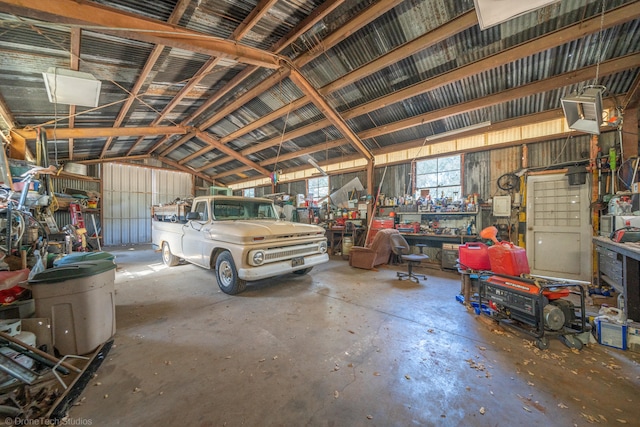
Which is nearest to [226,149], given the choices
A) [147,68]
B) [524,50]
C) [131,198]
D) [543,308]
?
[147,68]

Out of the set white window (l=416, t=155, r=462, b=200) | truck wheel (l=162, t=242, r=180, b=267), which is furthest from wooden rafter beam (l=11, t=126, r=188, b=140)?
white window (l=416, t=155, r=462, b=200)

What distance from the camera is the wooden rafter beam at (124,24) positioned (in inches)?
101

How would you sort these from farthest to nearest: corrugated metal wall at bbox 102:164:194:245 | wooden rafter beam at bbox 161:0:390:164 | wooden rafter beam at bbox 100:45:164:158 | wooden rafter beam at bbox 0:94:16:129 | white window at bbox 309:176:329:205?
1. corrugated metal wall at bbox 102:164:194:245
2. white window at bbox 309:176:329:205
3. wooden rafter beam at bbox 0:94:16:129
4. wooden rafter beam at bbox 100:45:164:158
5. wooden rafter beam at bbox 161:0:390:164

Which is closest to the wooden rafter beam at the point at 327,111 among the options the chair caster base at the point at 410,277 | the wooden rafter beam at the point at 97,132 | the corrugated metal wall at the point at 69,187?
the chair caster base at the point at 410,277

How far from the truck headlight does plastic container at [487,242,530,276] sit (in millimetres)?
3473

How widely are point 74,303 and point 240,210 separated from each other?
2.84m

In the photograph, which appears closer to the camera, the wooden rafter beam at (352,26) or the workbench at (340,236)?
the wooden rafter beam at (352,26)

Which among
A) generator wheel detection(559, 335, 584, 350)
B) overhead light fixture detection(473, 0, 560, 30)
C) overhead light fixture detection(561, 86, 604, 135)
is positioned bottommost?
generator wheel detection(559, 335, 584, 350)

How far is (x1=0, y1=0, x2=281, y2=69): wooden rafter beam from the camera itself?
256 centimetres

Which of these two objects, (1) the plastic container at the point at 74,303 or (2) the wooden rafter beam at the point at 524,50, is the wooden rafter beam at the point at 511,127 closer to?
(2) the wooden rafter beam at the point at 524,50

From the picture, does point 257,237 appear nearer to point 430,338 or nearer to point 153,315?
point 153,315

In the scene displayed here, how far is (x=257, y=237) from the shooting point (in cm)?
368

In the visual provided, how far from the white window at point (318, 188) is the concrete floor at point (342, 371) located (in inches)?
266

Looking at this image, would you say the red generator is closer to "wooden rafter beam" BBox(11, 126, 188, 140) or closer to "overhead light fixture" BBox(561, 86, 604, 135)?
"overhead light fixture" BBox(561, 86, 604, 135)
